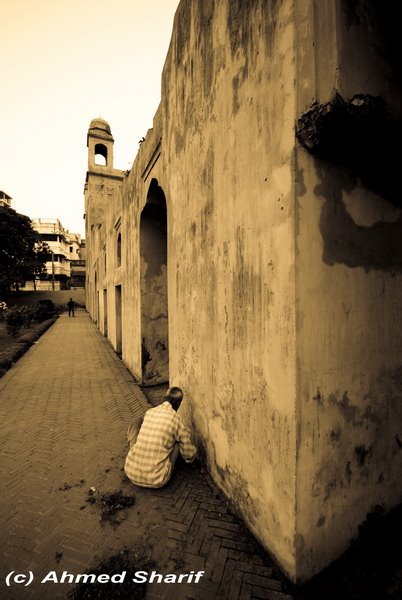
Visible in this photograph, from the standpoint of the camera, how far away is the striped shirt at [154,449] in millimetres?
3197

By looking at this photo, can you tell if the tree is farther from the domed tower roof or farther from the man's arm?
the man's arm

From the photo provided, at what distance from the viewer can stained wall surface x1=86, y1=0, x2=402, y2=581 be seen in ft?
6.70

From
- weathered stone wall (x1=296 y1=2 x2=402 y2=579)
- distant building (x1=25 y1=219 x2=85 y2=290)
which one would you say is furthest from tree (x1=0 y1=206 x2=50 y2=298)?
weathered stone wall (x1=296 y1=2 x2=402 y2=579)

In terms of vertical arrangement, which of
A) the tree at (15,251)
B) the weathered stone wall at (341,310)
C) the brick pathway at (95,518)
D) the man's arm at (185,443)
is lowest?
the brick pathway at (95,518)

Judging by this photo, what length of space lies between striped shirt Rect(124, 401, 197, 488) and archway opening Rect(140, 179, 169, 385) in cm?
385

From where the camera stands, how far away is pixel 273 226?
87.8 inches

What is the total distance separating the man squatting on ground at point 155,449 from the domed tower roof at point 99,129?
3086cm

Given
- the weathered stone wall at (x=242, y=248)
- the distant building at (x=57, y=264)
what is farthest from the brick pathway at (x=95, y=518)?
the distant building at (x=57, y=264)

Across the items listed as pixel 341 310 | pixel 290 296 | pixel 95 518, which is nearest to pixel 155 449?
pixel 95 518

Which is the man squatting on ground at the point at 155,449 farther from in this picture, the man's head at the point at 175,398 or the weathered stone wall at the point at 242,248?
the weathered stone wall at the point at 242,248

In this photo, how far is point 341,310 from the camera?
7.29ft

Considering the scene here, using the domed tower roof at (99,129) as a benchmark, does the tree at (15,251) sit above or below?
below

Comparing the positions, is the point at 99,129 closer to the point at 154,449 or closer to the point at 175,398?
the point at 175,398

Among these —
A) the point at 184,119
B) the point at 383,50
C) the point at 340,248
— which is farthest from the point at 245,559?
the point at 184,119
